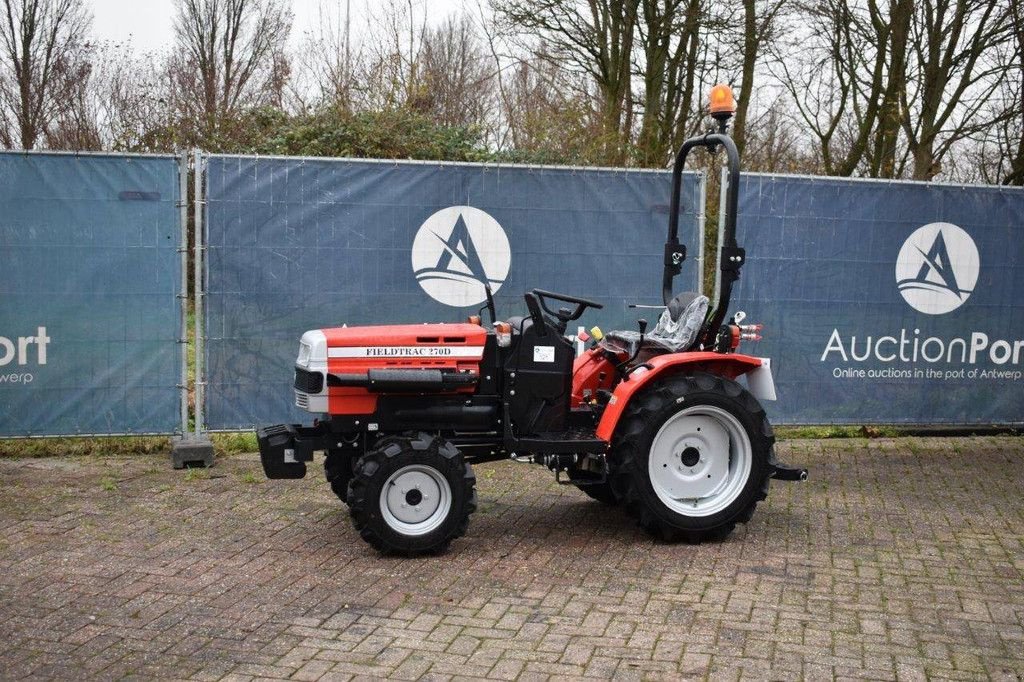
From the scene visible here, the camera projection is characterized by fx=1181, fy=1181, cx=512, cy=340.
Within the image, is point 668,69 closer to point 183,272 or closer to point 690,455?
point 183,272

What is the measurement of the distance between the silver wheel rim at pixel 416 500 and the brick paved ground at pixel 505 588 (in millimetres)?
195

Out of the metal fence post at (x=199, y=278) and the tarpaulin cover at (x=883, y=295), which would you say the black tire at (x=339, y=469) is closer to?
the metal fence post at (x=199, y=278)

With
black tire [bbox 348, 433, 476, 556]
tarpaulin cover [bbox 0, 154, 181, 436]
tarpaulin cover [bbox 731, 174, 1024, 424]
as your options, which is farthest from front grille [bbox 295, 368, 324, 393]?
tarpaulin cover [bbox 731, 174, 1024, 424]

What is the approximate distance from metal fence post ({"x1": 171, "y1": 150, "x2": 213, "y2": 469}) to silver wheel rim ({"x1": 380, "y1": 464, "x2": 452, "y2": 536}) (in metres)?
2.84

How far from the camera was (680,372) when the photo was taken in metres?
6.79

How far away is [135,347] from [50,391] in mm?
670

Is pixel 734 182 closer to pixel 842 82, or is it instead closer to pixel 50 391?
pixel 50 391

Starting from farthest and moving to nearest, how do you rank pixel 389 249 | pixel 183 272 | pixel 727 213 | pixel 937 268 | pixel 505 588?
1. pixel 937 268
2. pixel 389 249
3. pixel 183 272
4. pixel 727 213
5. pixel 505 588

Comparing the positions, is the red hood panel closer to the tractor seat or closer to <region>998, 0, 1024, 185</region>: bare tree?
the tractor seat

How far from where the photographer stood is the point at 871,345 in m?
9.71

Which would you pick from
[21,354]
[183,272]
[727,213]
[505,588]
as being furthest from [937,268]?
[21,354]

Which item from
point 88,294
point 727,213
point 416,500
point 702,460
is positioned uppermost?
point 727,213

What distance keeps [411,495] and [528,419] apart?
82cm

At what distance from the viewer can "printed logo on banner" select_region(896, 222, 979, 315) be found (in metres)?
9.75
